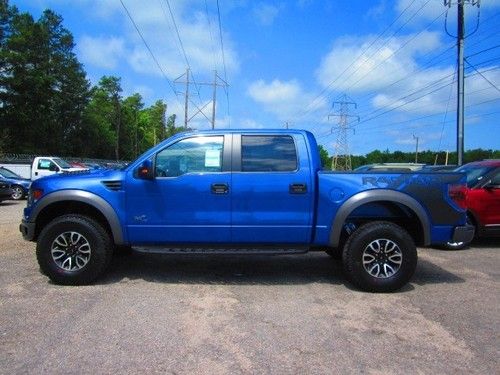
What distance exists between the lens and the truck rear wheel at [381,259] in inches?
236

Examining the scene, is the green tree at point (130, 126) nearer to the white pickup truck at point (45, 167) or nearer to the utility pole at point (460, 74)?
the white pickup truck at point (45, 167)

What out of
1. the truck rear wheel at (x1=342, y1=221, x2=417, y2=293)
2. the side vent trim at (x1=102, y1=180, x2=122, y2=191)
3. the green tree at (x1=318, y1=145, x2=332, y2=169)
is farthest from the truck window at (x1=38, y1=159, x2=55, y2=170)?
the truck rear wheel at (x1=342, y1=221, x2=417, y2=293)

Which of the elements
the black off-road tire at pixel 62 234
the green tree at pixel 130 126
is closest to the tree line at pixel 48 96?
the green tree at pixel 130 126

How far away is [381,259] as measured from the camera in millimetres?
6059

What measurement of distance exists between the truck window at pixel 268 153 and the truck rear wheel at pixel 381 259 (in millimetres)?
1256

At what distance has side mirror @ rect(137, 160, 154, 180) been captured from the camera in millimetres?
5996

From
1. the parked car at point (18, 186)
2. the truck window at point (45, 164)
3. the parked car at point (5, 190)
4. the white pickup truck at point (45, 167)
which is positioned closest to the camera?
the parked car at point (5, 190)

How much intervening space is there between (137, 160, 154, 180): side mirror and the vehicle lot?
4.51ft

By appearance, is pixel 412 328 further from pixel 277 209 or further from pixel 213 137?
pixel 213 137

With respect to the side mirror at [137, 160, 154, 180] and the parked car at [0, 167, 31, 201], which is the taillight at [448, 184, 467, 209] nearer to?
the side mirror at [137, 160, 154, 180]

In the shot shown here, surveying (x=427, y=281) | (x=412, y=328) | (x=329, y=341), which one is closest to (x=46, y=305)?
(x=329, y=341)

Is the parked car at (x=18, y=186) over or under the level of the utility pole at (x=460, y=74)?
under

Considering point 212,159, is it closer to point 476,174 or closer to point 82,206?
point 82,206

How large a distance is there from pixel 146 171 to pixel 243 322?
224cm
